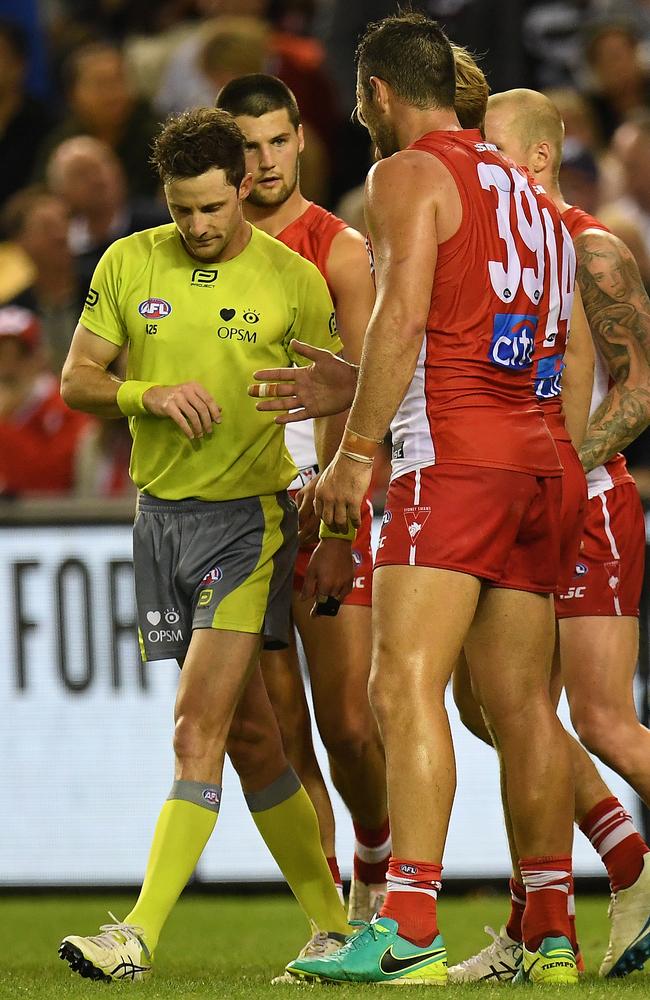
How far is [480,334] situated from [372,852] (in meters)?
2.08

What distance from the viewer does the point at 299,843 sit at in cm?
507

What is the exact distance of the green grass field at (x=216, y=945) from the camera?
429 centimetres

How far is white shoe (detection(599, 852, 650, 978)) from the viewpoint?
16.1 feet

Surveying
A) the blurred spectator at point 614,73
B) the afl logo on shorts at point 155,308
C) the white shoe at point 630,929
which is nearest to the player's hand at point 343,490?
the afl logo on shorts at point 155,308

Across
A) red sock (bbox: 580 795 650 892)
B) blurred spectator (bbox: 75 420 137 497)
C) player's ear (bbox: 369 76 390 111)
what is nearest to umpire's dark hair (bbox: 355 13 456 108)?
player's ear (bbox: 369 76 390 111)

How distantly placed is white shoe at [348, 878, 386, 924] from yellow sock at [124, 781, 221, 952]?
4.14ft

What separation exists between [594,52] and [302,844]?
7.11 metres

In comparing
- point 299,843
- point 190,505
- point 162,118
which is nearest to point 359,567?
point 190,505

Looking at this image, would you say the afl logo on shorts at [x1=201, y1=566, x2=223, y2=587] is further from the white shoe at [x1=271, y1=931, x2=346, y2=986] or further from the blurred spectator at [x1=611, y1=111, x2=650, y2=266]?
the blurred spectator at [x1=611, y1=111, x2=650, y2=266]

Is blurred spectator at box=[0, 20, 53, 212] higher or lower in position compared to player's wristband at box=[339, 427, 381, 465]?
higher

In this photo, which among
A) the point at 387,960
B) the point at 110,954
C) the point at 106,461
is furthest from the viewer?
the point at 106,461

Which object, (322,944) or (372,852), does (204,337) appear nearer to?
(322,944)

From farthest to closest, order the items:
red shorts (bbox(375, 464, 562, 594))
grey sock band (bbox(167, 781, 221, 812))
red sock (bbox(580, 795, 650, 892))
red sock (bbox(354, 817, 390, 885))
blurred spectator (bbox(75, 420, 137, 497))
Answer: blurred spectator (bbox(75, 420, 137, 497)), red sock (bbox(354, 817, 390, 885)), red sock (bbox(580, 795, 650, 892)), grey sock band (bbox(167, 781, 221, 812)), red shorts (bbox(375, 464, 562, 594))

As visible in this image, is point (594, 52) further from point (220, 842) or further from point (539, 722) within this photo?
point (539, 722)
